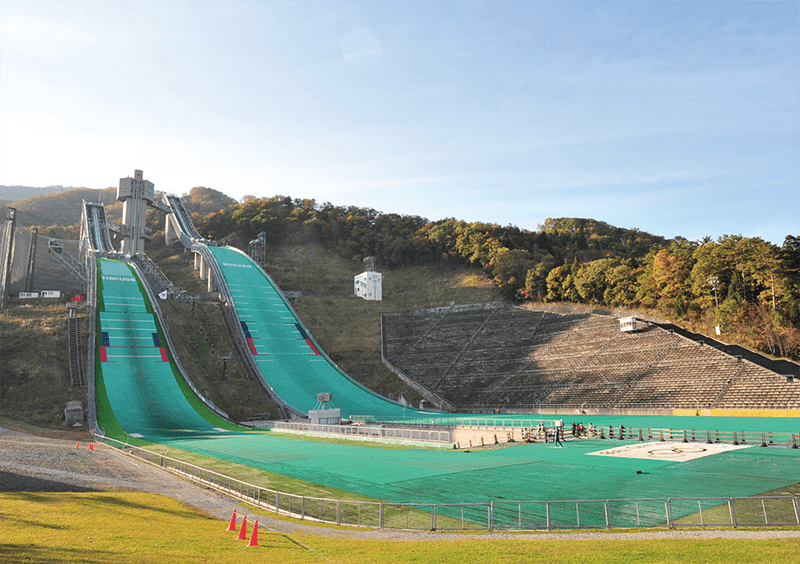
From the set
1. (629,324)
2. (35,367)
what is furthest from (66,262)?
(629,324)

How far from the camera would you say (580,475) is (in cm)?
1952

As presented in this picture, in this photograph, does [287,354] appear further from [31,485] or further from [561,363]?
[31,485]

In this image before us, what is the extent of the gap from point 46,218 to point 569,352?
380 feet

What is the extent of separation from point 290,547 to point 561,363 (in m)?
42.7

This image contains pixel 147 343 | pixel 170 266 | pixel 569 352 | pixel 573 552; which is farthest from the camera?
pixel 170 266

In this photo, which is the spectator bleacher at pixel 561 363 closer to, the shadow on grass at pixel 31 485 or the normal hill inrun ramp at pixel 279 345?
the normal hill inrun ramp at pixel 279 345

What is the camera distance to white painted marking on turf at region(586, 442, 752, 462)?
23094mm

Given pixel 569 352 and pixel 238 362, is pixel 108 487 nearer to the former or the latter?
pixel 238 362

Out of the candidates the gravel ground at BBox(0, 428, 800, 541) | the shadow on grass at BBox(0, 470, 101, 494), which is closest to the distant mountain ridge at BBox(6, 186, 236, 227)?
the gravel ground at BBox(0, 428, 800, 541)

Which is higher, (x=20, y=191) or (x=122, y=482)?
(x=20, y=191)

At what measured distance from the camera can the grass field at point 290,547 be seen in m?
9.80

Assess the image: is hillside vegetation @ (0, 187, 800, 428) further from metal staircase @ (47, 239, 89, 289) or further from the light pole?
metal staircase @ (47, 239, 89, 289)

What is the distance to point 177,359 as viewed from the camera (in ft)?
153

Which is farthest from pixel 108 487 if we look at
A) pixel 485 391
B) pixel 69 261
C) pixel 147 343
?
pixel 69 261
